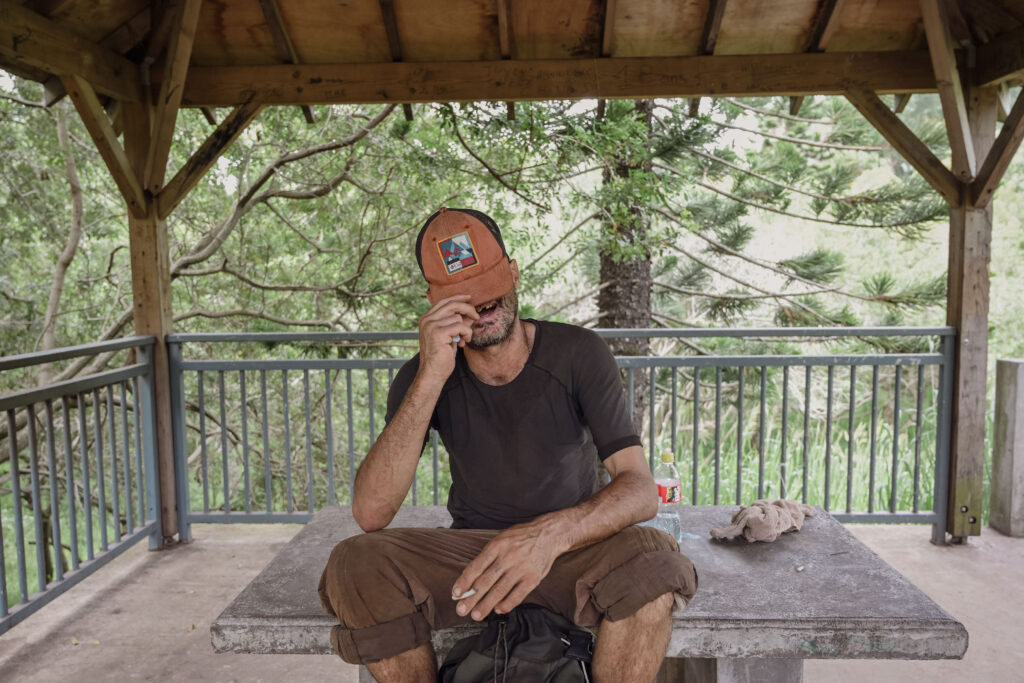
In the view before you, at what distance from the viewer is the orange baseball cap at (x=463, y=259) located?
181 cm

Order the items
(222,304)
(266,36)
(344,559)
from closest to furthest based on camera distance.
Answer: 1. (344,559)
2. (266,36)
3. (222,304)

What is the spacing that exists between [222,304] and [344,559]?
6.96 m

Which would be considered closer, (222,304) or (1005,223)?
(222,304)

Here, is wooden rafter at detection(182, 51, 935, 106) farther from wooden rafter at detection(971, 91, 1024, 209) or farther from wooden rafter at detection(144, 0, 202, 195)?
wooden rafter at detection(971, 91, 1024, 209)

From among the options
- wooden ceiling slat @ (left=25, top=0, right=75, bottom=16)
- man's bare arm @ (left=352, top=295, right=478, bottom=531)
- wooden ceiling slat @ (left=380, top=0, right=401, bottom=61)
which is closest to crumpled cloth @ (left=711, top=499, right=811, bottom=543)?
man's bare arm @ (left=352, top=295, right=478, bottom=531)

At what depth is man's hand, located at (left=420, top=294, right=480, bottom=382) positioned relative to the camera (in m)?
1.75

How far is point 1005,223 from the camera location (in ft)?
45.0

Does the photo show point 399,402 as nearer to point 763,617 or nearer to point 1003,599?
point 763,617

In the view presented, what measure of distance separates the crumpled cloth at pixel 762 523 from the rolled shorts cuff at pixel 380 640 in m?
0.92

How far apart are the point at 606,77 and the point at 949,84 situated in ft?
5.22

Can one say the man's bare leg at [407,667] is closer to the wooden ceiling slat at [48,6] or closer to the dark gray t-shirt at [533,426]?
the dark gray t-shirt at [533,426]

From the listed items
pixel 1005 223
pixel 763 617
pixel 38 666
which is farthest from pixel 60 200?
pixel 1005 223

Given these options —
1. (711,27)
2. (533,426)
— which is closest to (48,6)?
(533,426)

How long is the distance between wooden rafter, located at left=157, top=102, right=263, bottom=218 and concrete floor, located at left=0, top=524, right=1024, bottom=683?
1733mm
